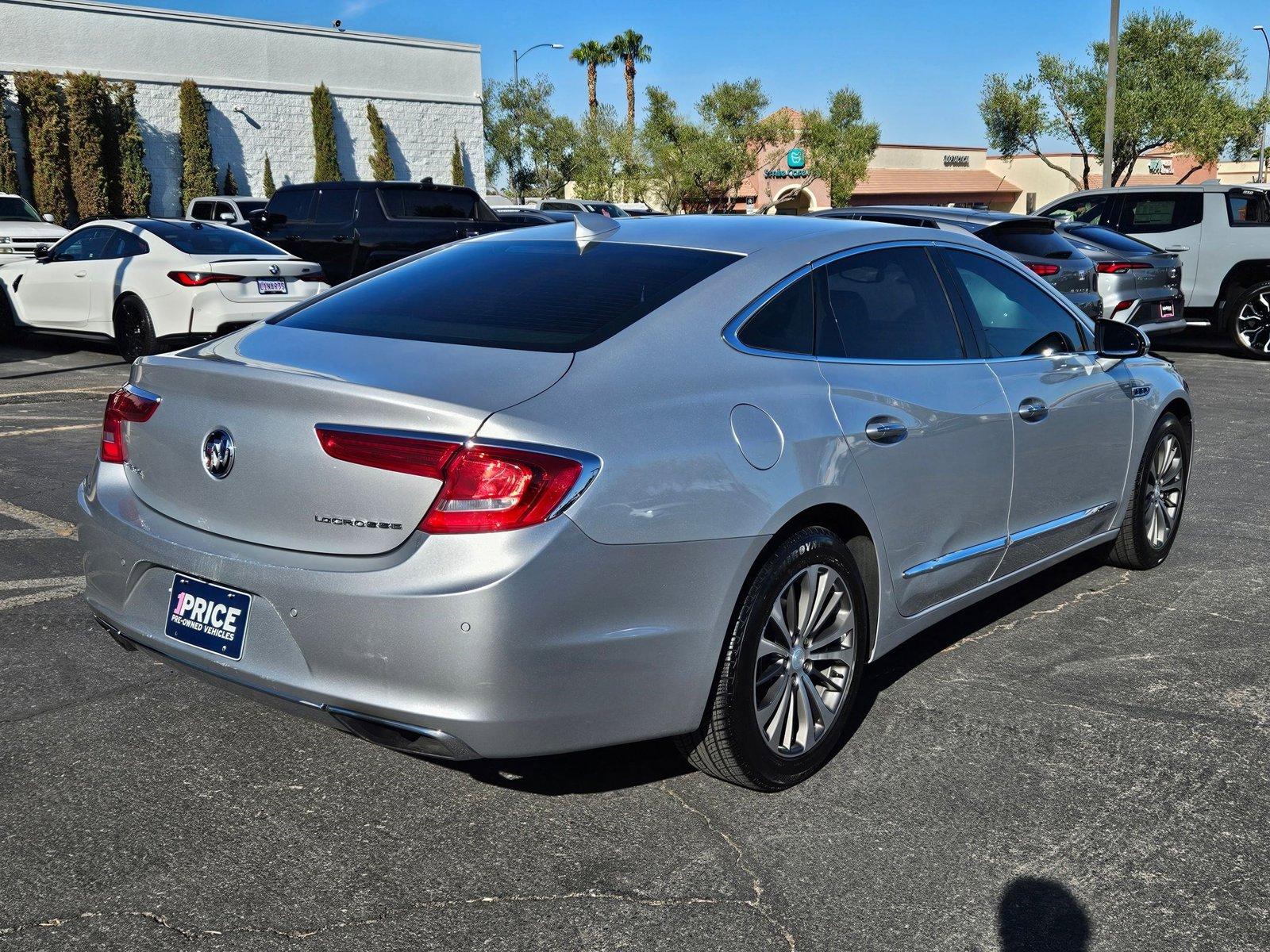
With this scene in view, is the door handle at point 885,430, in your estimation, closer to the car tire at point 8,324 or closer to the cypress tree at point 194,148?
the car tire at point 8,324

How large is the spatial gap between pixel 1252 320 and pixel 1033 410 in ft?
38.6

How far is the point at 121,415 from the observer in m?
3.66

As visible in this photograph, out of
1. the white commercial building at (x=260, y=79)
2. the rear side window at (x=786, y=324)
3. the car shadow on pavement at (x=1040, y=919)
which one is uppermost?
the white commercial building at (x=260, y=79)

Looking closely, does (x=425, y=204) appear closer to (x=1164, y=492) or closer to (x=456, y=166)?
(x=1164, y=492)

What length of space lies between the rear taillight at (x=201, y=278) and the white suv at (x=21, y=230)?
5.15m

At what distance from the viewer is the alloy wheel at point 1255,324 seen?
48.3ft

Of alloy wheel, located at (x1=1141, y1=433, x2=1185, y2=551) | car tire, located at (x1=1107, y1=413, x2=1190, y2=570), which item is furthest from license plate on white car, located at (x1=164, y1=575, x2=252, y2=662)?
alloy wheel, located at (x1=1141, y1=433, x2=1185, y2=551)

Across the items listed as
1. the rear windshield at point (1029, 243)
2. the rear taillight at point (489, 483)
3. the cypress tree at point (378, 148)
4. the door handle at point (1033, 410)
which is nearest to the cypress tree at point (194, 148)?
the cypress tree at point (378, 148)

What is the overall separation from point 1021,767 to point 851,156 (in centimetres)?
5365

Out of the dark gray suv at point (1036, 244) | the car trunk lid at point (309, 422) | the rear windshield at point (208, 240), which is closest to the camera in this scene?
the car trunk lid at point (309, 422)

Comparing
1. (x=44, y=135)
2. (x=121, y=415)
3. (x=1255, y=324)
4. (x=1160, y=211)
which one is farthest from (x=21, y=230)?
(x=44, y=135)

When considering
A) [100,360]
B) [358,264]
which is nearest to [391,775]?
[100,360]

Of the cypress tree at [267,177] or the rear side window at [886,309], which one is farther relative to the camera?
the cypress tree at [267,177]

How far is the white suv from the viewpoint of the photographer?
54.6 feet
